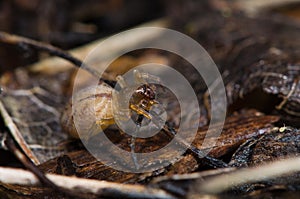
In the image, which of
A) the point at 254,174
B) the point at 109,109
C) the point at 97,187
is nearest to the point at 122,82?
the point at 109,109

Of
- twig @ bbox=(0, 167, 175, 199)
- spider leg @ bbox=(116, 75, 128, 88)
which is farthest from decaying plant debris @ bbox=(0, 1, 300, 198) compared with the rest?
spider leg @ bbox=(116, 75, 128, 88)

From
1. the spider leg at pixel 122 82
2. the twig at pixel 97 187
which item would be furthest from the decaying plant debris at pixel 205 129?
the spider leg at pixel 122 82

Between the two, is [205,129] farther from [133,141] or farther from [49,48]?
[49,48]

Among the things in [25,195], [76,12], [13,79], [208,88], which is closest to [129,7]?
[76,12]

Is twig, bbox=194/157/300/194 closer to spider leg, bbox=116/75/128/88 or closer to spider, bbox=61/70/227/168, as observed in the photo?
spider, bbox=61/70/227/168

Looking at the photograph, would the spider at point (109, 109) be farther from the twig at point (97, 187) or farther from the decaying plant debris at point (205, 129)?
the twig at point (97, 187)
